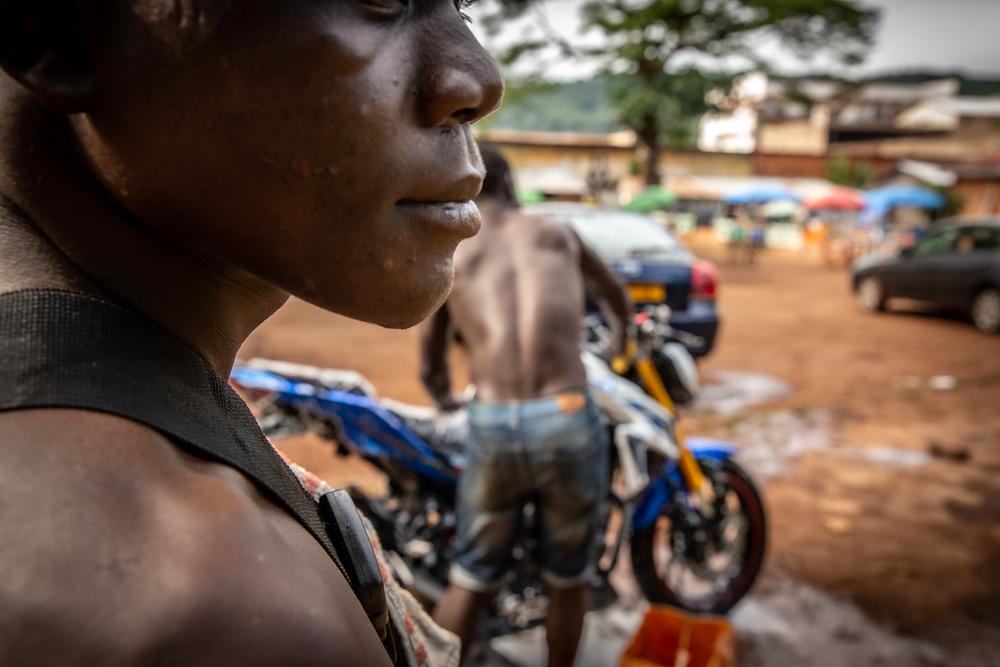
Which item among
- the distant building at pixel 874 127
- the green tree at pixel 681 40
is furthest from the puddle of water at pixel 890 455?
the distant building at pixel 874 127

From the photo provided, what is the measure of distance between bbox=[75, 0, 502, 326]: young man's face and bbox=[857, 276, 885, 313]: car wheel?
13.5 metres

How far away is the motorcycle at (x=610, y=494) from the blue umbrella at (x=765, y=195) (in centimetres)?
2180

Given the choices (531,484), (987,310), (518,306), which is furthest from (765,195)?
(531,484)

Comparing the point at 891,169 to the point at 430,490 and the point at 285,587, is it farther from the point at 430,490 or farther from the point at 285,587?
the point at 285,587

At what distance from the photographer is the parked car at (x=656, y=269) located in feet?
22.7

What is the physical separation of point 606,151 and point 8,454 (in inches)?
1208

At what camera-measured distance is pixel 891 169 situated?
32.4 meters

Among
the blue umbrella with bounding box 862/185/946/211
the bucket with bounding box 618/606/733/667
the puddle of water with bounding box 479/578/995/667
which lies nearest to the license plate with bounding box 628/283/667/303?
the puddle of water with bounding box 479/578/995/667

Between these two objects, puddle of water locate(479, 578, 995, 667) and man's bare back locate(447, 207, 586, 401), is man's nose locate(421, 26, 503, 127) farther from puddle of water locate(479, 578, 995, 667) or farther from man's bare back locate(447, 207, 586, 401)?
puddle of water locate(479, 578, 995, 667)

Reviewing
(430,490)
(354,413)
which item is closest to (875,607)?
(430,490)

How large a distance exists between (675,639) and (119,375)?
282 cm

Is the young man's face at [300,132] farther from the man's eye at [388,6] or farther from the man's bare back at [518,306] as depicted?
the man's bare back at [518,306]

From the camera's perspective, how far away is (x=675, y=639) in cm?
298

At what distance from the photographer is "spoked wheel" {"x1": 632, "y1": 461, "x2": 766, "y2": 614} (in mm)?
3307
